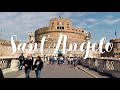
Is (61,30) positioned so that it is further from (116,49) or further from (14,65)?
(14,65)

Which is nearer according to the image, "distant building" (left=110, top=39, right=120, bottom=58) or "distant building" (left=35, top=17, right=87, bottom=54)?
"distant building" (left=35, top=17, right=87, bottom=54)

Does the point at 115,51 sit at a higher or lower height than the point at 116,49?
lower

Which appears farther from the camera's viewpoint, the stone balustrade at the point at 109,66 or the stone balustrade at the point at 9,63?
the stone balustrade at the point at 9,63

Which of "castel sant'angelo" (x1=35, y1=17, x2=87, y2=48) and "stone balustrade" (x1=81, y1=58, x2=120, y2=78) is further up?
"castel sant'angelo" (x1=35, y1=17, x2=87, y2=48)

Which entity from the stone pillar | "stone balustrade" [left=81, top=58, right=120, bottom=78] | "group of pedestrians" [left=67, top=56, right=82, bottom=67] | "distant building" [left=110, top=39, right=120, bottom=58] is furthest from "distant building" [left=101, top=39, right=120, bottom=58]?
the stone pillar

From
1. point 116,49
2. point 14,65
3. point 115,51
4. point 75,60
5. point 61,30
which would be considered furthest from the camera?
point 116,49

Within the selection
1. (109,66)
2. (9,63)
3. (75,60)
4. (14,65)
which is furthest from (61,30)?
(109,66)

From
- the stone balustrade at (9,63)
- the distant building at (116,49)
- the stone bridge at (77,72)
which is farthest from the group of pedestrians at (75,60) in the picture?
the distant building at (116,49)

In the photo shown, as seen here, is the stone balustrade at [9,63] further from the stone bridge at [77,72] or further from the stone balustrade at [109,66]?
the stone balustrade at [109,66]

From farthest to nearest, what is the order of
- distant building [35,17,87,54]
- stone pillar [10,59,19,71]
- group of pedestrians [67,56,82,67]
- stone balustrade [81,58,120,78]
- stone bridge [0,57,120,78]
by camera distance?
distant building [35,17,87,54] < group of pedestrians [67,56,82,67] < stone pillar [10,59,19,71] < stone bridge [0,57,120,78] < stone balustrade [81,58,120,78]

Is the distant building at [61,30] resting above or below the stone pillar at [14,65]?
above

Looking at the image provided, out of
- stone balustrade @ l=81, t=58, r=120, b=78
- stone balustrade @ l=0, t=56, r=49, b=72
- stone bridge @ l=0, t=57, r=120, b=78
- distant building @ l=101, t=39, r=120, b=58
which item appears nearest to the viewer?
stone balustrade @ l=81, t=58, r=120, b=78

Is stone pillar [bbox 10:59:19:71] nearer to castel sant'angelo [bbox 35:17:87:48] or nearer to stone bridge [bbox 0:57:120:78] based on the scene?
stone bridge [bbox 0:57:120:78]

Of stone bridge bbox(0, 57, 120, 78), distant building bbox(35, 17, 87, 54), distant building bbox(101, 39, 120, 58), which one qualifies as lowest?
stone bridge bbox(0, 57, 120, 78)
